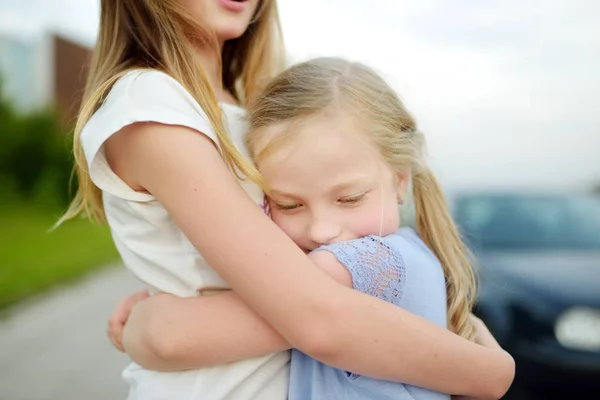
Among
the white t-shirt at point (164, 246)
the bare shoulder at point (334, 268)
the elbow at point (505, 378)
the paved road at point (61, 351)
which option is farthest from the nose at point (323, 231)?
the paved road at point (61, 351)

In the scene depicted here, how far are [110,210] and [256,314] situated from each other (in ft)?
1.70

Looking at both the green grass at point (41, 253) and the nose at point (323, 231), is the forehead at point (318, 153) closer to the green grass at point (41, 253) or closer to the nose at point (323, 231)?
the nose at point (323, 231)

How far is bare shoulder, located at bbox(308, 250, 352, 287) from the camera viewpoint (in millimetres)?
1488

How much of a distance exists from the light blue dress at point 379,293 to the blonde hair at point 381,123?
0.22m

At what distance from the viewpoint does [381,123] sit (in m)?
1.72

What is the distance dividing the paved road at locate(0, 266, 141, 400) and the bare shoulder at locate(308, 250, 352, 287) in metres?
4.23

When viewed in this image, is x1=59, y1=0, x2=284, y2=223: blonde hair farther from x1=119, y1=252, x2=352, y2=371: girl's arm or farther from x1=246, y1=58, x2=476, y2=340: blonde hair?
x1=119, y1=252, x2=352, y2=371: girl's arm

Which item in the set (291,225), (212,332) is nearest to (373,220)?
(291,225)

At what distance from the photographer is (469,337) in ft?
5.90

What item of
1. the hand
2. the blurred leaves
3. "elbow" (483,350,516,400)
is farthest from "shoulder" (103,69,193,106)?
the blurred leaves

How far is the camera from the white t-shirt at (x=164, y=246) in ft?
5.09

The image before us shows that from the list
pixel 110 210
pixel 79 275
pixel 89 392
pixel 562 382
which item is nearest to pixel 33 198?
pixel 79 275

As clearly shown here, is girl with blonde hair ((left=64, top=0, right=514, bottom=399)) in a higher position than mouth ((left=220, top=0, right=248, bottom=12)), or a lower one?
lower

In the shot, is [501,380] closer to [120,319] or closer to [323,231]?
[323,231]
